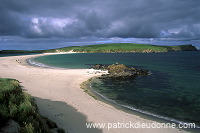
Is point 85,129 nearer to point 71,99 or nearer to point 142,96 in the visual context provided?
point 71,99

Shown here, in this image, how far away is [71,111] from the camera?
12945mm

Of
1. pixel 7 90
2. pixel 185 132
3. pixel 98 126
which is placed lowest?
pixel 185 132

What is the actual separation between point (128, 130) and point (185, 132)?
468cm

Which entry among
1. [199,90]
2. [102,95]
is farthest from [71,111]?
[199,90]

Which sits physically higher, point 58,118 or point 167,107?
point 58,118

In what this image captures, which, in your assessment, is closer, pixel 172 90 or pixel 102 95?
pixel 102 95

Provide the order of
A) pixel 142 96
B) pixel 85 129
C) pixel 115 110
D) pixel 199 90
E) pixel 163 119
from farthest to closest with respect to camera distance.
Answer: pixel 199 90
pixel 142 96
pixel 115 110
pixel 163 119
pixel 85 129

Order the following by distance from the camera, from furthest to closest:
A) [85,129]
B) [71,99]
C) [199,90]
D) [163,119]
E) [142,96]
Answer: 1. [199,90]
2. [142,96]
3. [71,99]
4. [163,119]
5. [85,129]

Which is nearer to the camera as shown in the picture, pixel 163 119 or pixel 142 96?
pixel 163 119

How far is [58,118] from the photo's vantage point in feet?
36.7

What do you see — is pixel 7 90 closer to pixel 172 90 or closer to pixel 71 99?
pixel 71 99

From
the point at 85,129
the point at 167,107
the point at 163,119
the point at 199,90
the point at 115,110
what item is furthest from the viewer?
the point at 199,90

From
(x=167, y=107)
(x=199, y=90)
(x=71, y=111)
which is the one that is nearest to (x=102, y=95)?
(x=71, y=111)

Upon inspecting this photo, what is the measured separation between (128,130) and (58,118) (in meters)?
5.71
